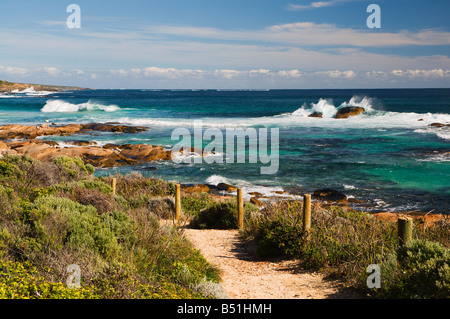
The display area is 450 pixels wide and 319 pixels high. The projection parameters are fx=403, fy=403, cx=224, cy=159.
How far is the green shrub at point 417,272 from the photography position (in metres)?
5.41

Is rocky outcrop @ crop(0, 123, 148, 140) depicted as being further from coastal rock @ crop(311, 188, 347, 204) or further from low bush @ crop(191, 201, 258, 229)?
low bush @ crop(191, 201, 258, 229)

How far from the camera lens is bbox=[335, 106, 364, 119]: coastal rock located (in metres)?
56.6

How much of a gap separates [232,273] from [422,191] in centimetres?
1464

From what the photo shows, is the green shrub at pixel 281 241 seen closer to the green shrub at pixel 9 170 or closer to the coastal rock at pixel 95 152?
the green shrub at pixel 9 170

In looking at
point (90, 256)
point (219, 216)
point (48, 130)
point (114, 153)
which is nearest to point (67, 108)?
point (48, 130)

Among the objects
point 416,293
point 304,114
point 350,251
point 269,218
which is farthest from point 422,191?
point 304,114

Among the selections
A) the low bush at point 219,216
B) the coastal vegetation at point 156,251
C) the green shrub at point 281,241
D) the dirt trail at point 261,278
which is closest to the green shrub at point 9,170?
the coastal vegetation at point 156,251

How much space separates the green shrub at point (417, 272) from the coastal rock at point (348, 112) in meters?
52.1

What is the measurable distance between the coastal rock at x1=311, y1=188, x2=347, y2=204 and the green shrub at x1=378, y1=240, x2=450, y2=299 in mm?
11835

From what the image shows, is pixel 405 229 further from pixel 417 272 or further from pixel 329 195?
pixel 329 195

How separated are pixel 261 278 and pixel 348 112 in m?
52.5

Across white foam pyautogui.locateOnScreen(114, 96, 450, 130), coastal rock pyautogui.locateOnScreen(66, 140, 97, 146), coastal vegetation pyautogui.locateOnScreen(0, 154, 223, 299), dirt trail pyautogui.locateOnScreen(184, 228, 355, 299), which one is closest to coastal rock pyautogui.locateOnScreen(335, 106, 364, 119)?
white foam pyautogui.locateOnScreen(114, 96, 450, 130)
